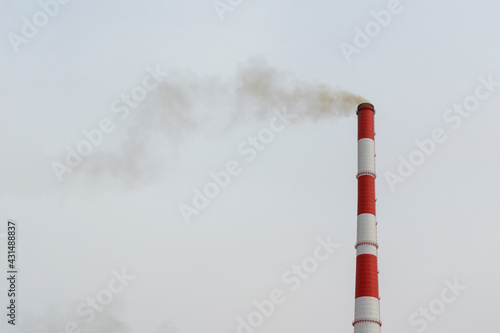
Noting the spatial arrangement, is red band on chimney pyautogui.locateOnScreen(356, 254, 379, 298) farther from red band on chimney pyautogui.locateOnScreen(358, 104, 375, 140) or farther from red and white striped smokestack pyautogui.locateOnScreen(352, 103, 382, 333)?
red band on chimney pyautogui.locateOnScreen(358, 104, 375, 140)

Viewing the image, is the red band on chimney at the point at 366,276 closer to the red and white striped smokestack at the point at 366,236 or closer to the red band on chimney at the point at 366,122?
the red and white striped smokestack at the point at 366,236

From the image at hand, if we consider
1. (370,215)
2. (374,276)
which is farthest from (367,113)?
(374,276)

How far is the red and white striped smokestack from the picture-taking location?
34094 millimetres

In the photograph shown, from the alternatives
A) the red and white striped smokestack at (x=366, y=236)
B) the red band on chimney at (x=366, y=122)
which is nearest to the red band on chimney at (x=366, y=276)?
the red and white striped smokestack at (x=366, y=236)

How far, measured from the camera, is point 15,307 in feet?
109

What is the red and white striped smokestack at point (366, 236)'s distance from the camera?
112ft

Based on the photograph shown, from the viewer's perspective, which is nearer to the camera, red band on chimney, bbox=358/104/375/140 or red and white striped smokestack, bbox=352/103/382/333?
red and white striped smokestack, bbox=352/103/382/333

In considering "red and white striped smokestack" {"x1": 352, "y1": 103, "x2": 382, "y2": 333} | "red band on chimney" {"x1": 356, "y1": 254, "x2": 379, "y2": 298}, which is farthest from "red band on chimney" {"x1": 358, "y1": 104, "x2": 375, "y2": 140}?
"red band on chimney" {"x1": 356, "y1": 254, "x2": 379, "y2": 298}

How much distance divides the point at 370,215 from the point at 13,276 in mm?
21043

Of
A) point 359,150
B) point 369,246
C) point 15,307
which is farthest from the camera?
point 359,150

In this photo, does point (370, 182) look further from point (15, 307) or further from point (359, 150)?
point (15, 307)

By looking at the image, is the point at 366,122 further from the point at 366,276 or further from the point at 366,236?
the point at 366,276

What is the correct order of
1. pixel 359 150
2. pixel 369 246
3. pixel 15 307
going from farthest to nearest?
pixel 359 150 < pixel 369 246 < pixel 15 307

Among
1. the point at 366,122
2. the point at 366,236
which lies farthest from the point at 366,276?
the point at 366,122
